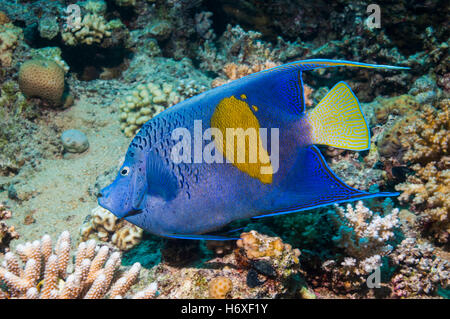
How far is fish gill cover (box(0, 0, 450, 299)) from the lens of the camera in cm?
153

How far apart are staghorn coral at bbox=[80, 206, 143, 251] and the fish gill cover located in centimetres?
2

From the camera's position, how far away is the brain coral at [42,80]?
493 cm

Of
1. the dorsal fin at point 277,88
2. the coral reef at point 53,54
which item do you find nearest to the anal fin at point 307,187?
the dorsal fin at point 277,88

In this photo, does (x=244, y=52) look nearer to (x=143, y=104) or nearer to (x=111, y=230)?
(x=143, y=104)

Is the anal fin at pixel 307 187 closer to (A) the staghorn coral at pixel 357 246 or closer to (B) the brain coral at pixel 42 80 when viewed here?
(A) the staghorn coral at pixel 357 246

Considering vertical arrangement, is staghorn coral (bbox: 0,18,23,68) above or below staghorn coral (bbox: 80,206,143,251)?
above

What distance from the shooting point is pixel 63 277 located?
7.62 ft

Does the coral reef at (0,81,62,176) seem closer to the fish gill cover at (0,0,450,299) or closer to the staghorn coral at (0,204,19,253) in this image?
the fish gill cover at (0,0,450,299)

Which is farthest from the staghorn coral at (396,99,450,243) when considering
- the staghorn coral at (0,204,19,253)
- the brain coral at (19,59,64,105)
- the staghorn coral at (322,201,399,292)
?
the brain coral at (19,59,64,105)

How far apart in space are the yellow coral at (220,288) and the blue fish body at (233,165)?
56cm

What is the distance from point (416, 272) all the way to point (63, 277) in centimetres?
307

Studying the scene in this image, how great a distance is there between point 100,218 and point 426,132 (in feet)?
12.6

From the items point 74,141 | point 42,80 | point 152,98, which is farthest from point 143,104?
point 42,80

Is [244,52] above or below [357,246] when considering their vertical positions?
above
